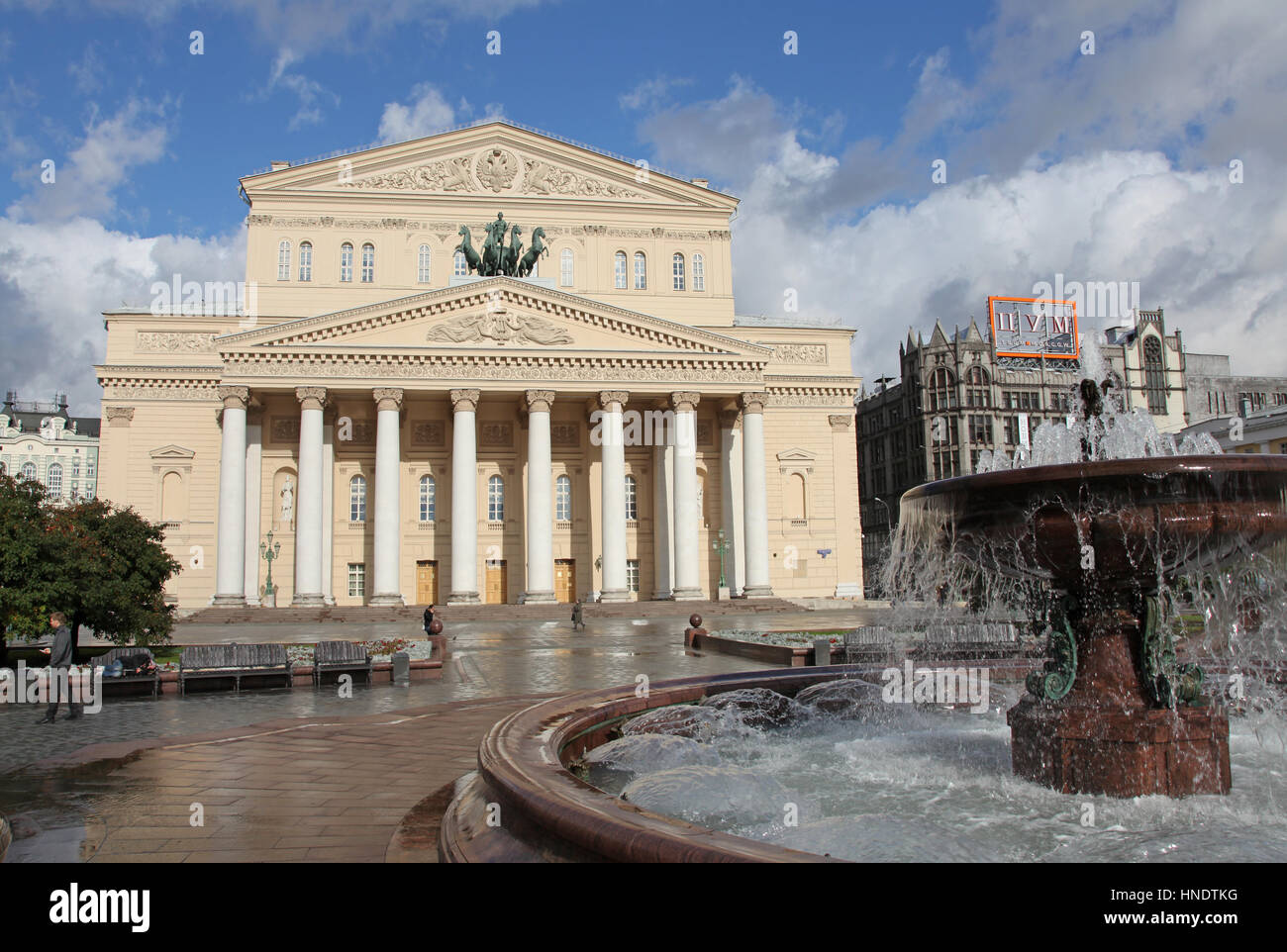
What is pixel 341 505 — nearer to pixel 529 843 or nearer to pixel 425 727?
pixel 425 727

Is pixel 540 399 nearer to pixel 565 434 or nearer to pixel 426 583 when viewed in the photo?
pixel 565 434

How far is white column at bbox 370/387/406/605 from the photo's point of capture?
39094 mm

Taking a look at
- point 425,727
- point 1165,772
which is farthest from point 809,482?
point 1165,772

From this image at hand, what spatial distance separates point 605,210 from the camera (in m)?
49.1

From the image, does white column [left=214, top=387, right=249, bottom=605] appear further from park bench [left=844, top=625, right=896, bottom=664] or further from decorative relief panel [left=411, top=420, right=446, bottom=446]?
park bench [left=844, top=625, right=896, bottom=664]

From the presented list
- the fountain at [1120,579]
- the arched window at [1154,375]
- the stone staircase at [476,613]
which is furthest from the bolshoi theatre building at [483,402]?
the arched window at [1154,375]

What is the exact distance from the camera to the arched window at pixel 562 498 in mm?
45750

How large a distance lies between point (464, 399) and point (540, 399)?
3.12 meters

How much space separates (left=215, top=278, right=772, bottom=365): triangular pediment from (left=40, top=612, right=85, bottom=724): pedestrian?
28.1 metres

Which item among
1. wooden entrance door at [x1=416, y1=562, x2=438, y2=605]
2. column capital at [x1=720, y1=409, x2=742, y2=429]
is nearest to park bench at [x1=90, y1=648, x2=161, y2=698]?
wooden entrance door at [x1=416, y1=562, x2=438, y2=605]

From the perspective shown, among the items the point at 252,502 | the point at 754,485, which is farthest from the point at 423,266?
the point at 754,485

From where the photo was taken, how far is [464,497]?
40.1 meters

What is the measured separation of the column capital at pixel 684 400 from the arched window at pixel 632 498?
5753mm
